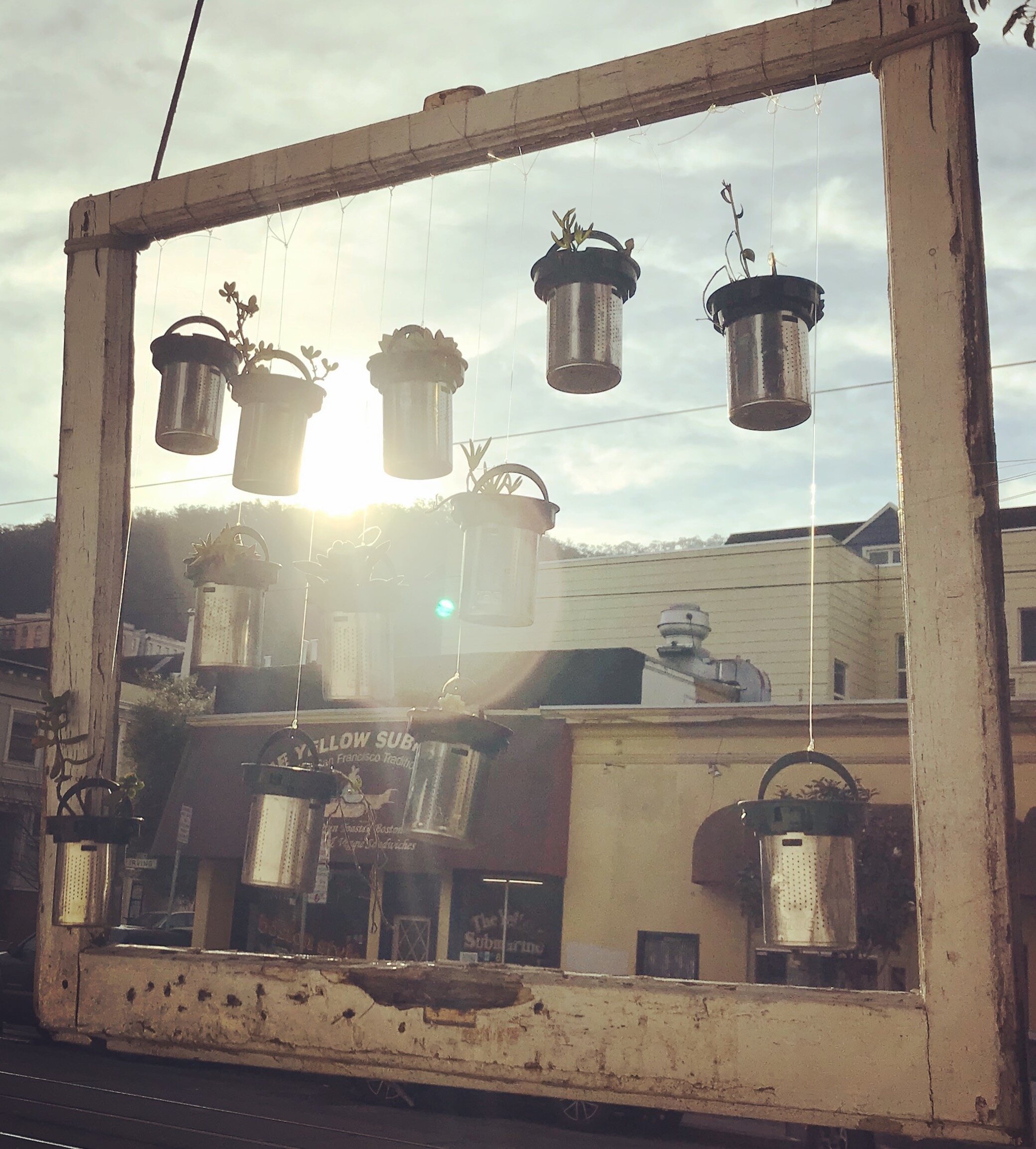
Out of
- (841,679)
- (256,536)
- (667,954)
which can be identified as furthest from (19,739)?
(256,536)

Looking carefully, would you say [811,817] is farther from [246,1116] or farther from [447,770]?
[246,1116]

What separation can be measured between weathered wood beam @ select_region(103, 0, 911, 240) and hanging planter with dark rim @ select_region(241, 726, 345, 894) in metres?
1.55

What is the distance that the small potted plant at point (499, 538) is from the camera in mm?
2977

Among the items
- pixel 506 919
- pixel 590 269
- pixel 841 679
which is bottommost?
pixel 506 919

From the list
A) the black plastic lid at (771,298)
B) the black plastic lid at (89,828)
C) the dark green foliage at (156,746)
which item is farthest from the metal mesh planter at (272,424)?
the dark green foliage at (156,746)

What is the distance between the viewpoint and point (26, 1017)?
14.0m

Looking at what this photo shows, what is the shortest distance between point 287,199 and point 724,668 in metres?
18.7

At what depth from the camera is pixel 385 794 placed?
1645cm

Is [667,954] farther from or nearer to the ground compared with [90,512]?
nearer to the ground

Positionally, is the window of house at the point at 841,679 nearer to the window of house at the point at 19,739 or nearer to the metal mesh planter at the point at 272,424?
the metal mesh planter at the point at 272,424

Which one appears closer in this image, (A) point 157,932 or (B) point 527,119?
(B) point 527,119

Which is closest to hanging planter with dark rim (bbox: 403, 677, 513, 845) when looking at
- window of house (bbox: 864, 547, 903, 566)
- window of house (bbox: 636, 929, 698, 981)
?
window of house (bbox: 636, 929, 698, 981)

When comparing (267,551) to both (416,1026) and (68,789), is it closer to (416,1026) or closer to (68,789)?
(68,789)

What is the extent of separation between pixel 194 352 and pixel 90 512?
1.90ft
